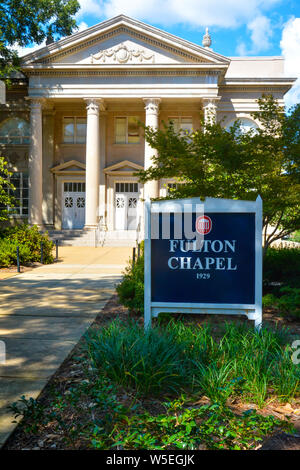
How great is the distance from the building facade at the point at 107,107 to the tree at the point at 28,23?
63.3 inches

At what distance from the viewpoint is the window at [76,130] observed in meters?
29.8

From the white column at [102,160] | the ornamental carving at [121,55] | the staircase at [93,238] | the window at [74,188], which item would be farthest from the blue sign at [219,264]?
the window at [74,188]

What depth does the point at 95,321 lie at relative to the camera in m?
5.96

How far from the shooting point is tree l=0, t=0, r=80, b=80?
22688mm

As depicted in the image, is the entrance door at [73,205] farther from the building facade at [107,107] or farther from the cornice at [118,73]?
the cornice at [118,73]

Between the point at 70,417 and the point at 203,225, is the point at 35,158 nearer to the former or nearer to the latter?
the point at 203,225

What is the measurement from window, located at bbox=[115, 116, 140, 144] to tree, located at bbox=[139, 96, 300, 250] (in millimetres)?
23191

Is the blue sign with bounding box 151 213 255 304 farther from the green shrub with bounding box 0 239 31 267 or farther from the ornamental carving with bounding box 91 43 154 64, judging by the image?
the ornamental carving with bounding box 91 43 154 64

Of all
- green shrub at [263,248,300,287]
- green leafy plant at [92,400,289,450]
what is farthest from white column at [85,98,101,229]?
green leafy plant at [92,400,289,450]

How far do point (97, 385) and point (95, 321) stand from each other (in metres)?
2.69

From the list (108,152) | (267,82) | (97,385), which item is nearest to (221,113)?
(267,82)
